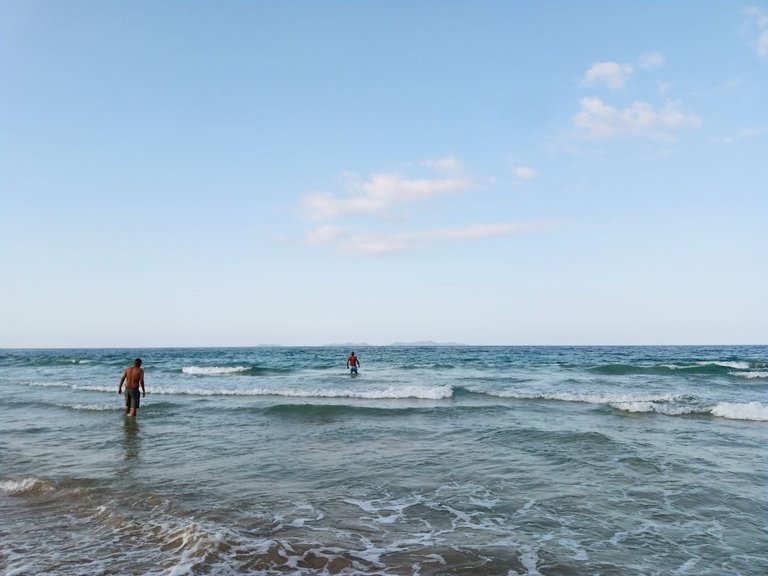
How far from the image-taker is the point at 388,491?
27.8 ft

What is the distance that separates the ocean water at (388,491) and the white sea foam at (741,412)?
6 cm

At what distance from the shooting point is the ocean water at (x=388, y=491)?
5871mm

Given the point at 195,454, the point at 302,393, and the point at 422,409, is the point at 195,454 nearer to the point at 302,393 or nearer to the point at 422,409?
the point at 422,409

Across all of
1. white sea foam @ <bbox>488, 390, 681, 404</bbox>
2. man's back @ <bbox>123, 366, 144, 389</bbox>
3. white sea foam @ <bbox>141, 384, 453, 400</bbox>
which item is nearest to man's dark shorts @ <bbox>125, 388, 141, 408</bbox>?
man's back @ <bbox>123, 366, 144, 389</bbox>

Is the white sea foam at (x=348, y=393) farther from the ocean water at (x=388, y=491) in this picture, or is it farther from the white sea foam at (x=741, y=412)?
the white sea foam at (x=741, y=412)

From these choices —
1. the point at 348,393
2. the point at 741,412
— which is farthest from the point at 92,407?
the point at 741,412

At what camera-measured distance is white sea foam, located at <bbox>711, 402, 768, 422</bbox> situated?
1579 cm

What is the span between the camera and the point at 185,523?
6844mm

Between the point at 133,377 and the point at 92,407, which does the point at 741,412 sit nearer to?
the point at 133,377

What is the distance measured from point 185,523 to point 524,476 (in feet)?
19.5

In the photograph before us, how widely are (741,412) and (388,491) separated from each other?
13.8 meters

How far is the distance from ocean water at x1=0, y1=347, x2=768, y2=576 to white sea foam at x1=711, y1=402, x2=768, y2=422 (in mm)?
61

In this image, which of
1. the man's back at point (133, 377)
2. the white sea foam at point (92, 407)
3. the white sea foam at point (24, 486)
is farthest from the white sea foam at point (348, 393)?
the white sea foam at point (24, 486)

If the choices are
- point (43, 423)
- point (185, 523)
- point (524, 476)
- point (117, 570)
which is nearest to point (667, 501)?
point (524, 476)
